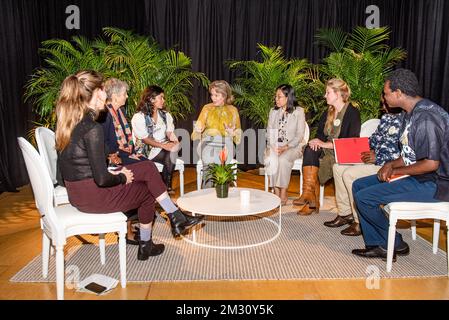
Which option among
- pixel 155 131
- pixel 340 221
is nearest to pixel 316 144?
pixel 340 221

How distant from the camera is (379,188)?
10.5 feet

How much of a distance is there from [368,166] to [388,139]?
0.32m

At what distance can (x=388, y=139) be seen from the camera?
12.1 feet

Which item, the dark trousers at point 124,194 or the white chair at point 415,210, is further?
the white chair at point 415,210

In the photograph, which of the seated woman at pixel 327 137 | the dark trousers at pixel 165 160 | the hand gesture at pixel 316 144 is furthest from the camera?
the dark trousers at pixel 165 160

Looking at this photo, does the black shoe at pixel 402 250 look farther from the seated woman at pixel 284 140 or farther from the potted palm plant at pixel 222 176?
the seated woman at pixel 284 140

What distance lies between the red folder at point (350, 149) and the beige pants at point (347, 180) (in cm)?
7

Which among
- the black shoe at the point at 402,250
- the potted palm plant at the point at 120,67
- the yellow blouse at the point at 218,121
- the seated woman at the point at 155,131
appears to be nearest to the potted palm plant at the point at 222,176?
the seated woman at the point at 155,131

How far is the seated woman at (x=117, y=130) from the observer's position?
3779 millimetres

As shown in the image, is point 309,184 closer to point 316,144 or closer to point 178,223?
point 316,144

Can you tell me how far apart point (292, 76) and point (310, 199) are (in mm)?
1714

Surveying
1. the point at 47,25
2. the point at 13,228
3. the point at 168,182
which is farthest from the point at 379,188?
the point at 47,25

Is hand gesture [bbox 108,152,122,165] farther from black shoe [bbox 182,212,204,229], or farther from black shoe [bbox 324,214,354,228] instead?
black shoe [bbox 324,214,354,228]

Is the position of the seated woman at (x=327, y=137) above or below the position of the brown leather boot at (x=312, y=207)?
above
